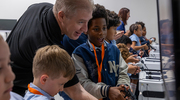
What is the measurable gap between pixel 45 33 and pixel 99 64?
44 cm

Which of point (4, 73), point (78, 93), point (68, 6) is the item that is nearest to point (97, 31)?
point (68, 6)

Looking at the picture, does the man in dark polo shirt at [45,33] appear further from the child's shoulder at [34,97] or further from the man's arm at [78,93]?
the child's shoulder at [34,97]

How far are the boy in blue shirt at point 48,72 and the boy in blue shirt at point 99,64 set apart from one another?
1.18ft

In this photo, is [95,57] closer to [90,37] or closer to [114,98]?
[90,37]

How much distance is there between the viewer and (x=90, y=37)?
1.36 meters

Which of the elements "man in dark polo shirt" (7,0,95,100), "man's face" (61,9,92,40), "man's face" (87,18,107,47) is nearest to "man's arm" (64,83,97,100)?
"man in dark polo shirt" (7,0,95,100)

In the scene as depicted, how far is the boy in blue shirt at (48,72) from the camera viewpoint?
849mm

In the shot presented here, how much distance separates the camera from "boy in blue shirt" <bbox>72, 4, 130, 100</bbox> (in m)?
1.19

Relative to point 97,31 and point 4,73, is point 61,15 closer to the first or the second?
point 97,31

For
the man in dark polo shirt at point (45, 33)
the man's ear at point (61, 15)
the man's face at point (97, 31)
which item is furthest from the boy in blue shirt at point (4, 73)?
the man's face at point (97, 31)

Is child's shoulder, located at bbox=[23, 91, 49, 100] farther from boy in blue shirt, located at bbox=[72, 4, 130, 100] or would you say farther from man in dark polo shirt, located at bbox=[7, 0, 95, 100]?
boy in blue shirt, located at bbox=[72, 4, 130, 100]

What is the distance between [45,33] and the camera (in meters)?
0.97

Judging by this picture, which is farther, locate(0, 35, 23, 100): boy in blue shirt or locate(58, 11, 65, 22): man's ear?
locate(58, 11, 65, 22): man's ear

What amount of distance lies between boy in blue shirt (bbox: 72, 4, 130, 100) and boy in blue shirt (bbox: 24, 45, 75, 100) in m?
0.36
